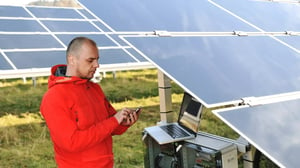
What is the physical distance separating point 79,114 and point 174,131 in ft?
6.08

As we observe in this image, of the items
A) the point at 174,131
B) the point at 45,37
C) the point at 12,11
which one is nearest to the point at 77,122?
the point at 174,131

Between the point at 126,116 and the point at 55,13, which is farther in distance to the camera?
the point at 55,13

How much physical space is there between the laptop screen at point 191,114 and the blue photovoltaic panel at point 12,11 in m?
6.41

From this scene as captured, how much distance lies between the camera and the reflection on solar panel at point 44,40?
702 cm

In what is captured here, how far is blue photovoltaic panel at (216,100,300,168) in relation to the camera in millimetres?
2303

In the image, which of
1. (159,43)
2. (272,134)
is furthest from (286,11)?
(272,134)

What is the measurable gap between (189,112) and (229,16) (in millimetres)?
1802

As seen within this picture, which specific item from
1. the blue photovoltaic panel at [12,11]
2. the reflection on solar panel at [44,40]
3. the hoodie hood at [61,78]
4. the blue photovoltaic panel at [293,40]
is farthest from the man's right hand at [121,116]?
the blue photovoltaic panel at [12,11]

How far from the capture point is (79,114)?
307 cm

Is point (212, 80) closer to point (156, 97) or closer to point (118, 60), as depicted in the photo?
point (118, 60)

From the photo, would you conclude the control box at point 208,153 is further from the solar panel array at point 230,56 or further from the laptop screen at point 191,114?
the solar panel array at point 230,56

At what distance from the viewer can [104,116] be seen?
343 cm

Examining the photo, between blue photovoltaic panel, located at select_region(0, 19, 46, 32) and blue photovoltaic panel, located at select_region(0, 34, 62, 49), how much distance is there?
34 cm

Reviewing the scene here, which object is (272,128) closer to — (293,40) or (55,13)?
(293,40)
